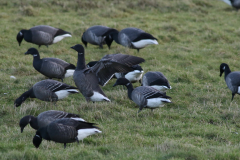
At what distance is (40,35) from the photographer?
1273 centimetres

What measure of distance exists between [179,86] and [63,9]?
36.4 ft

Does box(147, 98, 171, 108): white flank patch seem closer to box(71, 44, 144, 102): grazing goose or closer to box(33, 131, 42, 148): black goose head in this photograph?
box(71, 44, 144, 102): grazing goose

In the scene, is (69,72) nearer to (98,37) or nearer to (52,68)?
(52,68)

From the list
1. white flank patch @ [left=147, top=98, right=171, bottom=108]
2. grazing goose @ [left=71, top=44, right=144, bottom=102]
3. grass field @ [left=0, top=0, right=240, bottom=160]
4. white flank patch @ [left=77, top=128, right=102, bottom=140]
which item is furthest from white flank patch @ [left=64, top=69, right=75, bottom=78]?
white flank patch @ [left=77, top=128, right=102, bottom=140]

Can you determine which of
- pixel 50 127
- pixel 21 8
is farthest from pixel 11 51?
pixel 50 127

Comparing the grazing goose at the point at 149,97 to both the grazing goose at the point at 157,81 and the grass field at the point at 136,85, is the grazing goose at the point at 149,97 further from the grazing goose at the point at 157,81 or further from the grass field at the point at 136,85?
the grazing goose at the point at 157,81

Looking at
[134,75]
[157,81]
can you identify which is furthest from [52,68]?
[157,81]

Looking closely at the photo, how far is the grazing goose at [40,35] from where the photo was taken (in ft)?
41.9

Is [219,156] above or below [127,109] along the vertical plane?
above

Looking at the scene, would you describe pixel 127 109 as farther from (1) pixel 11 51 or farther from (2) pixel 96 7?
(2) pixel 96 7

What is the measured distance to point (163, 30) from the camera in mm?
15695


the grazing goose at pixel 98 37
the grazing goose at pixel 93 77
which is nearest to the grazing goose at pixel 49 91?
the grazing goose at pixel 93 77

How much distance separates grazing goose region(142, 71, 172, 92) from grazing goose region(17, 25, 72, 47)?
5726 mm

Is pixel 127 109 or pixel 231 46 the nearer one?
pixel 127 109
